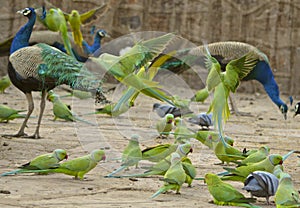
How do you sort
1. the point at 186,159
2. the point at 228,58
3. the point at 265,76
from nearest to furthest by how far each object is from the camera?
the point at 186,159, the point at 228,58, the point at 265,76

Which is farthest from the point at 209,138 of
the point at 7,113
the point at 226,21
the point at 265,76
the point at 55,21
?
the point at 226,21

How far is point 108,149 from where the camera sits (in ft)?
20.2

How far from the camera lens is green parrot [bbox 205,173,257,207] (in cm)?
398

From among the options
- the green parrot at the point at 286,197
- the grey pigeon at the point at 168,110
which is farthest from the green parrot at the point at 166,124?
the green parrot at the point at 286,197

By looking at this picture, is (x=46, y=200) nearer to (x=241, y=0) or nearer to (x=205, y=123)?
(x=205, y=123)

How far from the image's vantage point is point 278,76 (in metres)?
13.0

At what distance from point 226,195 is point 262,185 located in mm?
221

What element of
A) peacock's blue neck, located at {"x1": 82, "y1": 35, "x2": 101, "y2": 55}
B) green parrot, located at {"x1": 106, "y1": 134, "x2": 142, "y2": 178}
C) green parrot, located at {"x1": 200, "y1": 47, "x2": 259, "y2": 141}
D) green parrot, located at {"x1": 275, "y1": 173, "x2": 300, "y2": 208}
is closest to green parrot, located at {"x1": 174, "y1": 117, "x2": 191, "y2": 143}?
green parrot, located at {"x1": 200, "y1": 47, "x2": 259, "y2": 141}

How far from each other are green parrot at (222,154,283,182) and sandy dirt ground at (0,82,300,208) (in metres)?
0.19

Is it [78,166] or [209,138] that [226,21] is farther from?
[78,166]

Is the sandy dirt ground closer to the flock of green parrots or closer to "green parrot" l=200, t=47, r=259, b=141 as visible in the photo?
the flock of green parrots

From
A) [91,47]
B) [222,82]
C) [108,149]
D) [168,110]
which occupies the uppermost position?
[222,82]

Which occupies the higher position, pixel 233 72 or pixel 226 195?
pixel 233 72

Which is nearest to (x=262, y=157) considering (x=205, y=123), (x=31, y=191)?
(x=31, y=191)
